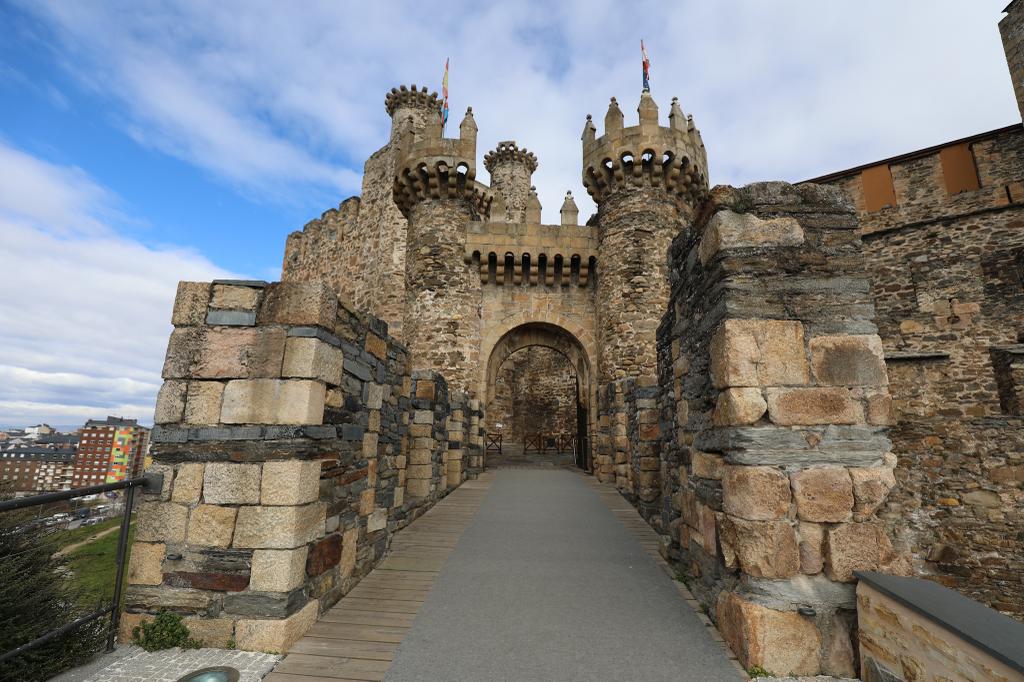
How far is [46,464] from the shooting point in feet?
122

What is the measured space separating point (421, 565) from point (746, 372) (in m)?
3.62

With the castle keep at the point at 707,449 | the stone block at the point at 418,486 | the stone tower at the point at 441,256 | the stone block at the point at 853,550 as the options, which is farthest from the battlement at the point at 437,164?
the stone block at the point at 853,550

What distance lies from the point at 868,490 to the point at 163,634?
177 inches

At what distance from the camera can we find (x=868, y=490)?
8.91 ft

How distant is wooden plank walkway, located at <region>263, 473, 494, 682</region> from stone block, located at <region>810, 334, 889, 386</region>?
10.7 feet

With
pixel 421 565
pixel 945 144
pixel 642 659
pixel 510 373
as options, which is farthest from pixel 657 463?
pixel 510 373

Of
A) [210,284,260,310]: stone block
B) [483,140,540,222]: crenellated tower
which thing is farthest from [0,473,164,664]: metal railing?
[483,140,540,222]: crenellated tower

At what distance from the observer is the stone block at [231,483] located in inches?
121

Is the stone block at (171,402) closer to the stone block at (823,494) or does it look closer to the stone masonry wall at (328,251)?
the stone block at (823,494)

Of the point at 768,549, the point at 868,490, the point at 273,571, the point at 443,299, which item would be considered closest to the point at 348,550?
the point at 273,571

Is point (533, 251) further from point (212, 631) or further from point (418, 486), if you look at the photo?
point (212, 631)

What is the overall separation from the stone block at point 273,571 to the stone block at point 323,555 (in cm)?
22

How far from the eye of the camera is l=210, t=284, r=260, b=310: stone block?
3.37 metres

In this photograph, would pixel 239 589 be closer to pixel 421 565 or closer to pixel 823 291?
pixel 421 565
